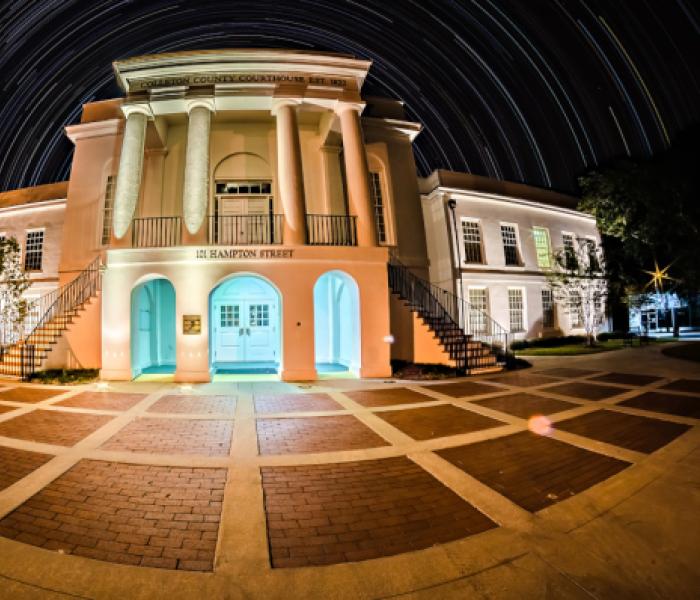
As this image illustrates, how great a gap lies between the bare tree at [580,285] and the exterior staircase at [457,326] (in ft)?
15.6

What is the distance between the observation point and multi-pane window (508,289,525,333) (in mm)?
20094

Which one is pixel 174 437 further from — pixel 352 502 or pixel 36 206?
pixel 36 206

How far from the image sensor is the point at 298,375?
11.4 m

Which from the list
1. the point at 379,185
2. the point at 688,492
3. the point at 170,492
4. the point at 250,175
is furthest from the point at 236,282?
the point at 688,492

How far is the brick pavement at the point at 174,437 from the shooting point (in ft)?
17.1

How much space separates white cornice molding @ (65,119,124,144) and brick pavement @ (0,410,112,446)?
13378 millimetres

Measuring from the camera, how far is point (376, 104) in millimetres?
17125

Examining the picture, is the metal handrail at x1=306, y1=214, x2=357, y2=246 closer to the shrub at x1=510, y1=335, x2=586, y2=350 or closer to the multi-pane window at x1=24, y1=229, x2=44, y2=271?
the shrub at x1=510, y1=335, x2=586, y2=350

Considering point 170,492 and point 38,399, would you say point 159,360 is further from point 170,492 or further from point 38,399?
point 170,492

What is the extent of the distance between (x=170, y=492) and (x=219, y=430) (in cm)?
226

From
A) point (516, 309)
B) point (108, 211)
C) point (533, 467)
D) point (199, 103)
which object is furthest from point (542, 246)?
point (108, 211)

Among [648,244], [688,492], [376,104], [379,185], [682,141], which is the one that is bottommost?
[688,492]

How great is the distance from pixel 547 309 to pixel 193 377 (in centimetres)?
1985

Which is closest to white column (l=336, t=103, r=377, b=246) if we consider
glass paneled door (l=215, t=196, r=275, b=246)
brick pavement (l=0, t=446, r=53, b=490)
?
glass paneled door (l=215, t=196, r=275, b=246)
